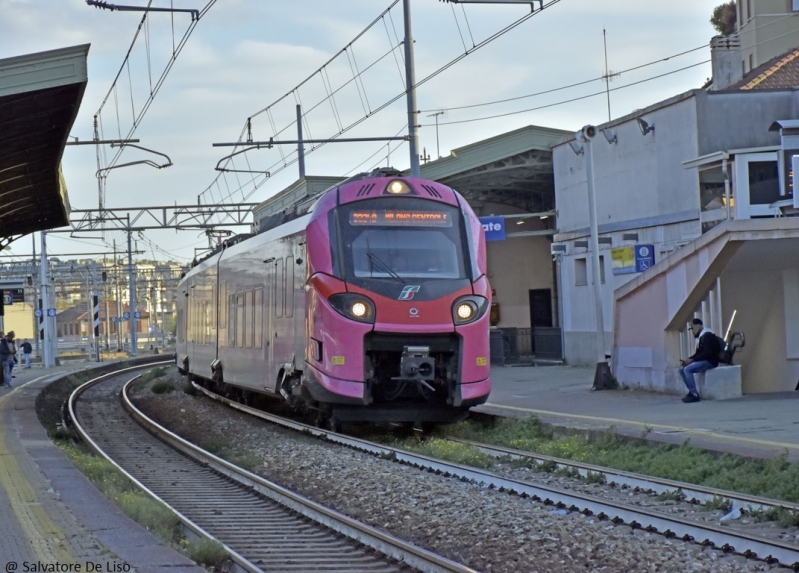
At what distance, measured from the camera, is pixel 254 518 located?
1045 centimetres

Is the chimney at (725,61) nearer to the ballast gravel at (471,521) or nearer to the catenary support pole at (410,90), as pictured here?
the catenary support pole at (410,90)

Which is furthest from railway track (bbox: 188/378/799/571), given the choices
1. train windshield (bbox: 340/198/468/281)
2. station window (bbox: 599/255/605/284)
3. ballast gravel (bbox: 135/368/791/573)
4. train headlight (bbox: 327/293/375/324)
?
station window (bbox: 599/255/605/284)

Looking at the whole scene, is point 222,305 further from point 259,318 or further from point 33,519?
point 33,519

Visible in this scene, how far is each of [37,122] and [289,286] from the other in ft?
14.0

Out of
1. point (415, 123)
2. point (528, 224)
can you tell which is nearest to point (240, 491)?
point (415, 123)

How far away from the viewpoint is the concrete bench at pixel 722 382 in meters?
17.4

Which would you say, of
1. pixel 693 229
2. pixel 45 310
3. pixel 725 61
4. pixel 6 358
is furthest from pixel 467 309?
pixel 45 310

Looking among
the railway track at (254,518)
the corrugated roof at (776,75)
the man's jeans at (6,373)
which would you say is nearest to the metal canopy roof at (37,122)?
the railway track at (254,518)

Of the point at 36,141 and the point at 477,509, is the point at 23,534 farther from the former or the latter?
the point at 36,141

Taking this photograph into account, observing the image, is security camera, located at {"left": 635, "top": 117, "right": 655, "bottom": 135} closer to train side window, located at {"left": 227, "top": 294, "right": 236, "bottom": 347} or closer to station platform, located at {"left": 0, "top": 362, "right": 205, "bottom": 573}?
train side window, located at {"left": 227, "top": 294, "right": 236, "bottom": 347}

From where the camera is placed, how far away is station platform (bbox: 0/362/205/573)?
6.88m

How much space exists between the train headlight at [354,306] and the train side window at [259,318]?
13.6 feet

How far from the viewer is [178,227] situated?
45062mm

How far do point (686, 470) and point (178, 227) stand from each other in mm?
36220
